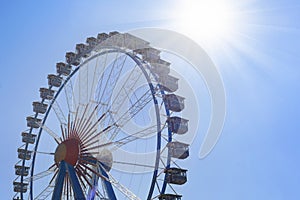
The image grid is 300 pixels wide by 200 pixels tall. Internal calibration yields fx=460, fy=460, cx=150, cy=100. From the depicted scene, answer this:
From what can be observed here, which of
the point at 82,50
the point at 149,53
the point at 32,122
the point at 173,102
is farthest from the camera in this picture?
the point at 32,122

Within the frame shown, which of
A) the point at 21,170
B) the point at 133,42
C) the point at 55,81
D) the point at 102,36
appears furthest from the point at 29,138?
the point at 133,42

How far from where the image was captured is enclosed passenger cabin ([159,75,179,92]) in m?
23.5

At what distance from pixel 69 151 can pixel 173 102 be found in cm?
603

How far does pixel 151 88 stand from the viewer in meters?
22.8

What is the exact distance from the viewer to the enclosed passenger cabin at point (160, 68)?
24125mm

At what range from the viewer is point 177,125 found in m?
22.6

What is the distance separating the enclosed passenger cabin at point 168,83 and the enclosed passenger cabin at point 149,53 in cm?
145

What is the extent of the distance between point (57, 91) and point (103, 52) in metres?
4.71

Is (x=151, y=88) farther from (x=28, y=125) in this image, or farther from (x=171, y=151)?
(x=28, y=125)

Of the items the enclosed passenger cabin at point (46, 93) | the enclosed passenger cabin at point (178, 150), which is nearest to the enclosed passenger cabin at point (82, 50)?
the enclosed passenger cabin at point (46, 93)

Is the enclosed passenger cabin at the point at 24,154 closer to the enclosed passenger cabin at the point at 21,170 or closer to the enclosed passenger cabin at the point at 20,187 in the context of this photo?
the enclosed passenger cabin at the point at 21,170

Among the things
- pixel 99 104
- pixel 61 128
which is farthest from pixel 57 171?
pixel 99 104

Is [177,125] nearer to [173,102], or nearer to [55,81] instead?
[173,102]

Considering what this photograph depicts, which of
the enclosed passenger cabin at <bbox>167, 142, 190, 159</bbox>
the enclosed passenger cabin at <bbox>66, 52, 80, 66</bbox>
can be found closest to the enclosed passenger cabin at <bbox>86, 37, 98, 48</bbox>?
the enclosed passenger cabin at <bbox>66, 52, 80, 66</bbox>
